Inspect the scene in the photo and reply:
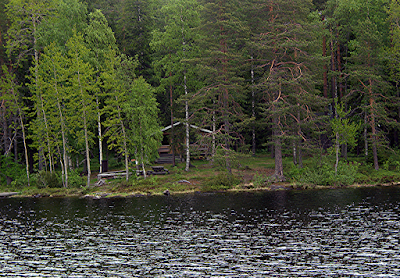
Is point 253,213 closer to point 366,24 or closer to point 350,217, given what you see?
point 350,217

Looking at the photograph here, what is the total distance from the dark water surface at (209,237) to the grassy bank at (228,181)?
188 inches

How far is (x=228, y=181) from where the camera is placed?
3988cm

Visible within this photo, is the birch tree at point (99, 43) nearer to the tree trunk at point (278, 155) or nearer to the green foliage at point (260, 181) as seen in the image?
the green foliage at point (260, 181)

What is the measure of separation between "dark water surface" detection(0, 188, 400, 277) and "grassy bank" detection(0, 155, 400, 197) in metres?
4.77

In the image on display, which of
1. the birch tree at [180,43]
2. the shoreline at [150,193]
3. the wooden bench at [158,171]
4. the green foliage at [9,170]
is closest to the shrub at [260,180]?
the shoreline at [150,193]

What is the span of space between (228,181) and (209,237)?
18.2 meters

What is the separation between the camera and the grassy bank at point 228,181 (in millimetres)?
39406

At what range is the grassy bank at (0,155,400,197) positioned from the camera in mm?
39406

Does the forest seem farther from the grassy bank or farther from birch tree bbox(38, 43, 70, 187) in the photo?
the grassy bank

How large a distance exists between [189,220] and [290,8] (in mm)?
27105

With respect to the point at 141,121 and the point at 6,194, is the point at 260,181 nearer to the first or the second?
the point at 141,121

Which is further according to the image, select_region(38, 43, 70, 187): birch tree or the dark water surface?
select_region(38, 43, 70, 187): birch tree

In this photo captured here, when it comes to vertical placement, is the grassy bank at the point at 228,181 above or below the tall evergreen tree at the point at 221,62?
below

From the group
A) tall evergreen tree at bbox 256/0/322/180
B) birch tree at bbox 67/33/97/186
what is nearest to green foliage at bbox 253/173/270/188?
tall evergreen tree at bbox 256/0/322/180
